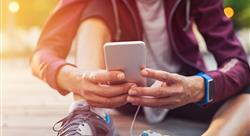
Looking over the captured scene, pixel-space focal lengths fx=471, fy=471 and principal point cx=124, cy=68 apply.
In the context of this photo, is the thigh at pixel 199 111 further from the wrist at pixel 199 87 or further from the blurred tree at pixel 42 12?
the blurred tree at pixel 42 12

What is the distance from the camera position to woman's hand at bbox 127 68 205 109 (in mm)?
643

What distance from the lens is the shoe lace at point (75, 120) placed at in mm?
677

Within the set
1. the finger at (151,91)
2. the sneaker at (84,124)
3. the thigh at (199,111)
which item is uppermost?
the finger at (151,91)

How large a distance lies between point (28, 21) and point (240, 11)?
1.00 metres

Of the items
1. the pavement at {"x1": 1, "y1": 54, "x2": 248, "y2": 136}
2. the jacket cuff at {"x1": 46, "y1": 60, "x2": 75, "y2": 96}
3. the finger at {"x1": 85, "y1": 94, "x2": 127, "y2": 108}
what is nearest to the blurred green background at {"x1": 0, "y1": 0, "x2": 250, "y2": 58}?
the pavement at {"x1": 1, "y1": 54, "x2": 248, "y2": 136}

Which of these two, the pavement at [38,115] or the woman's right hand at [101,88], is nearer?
the woman's right hand at [101,88]

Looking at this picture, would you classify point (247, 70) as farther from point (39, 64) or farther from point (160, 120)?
point (39, 64)

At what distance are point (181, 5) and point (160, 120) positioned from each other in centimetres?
24

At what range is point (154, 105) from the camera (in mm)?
681

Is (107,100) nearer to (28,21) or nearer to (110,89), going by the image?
(110,89)

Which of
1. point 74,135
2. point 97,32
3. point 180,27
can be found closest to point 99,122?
point 74,135

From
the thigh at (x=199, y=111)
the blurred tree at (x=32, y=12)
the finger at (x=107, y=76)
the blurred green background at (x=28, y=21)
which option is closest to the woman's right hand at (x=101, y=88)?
the finger at (x=107, y=76)

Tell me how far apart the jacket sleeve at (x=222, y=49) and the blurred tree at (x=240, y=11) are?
1.17 m

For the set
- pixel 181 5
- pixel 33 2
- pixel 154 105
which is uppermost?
pixel 181 5
